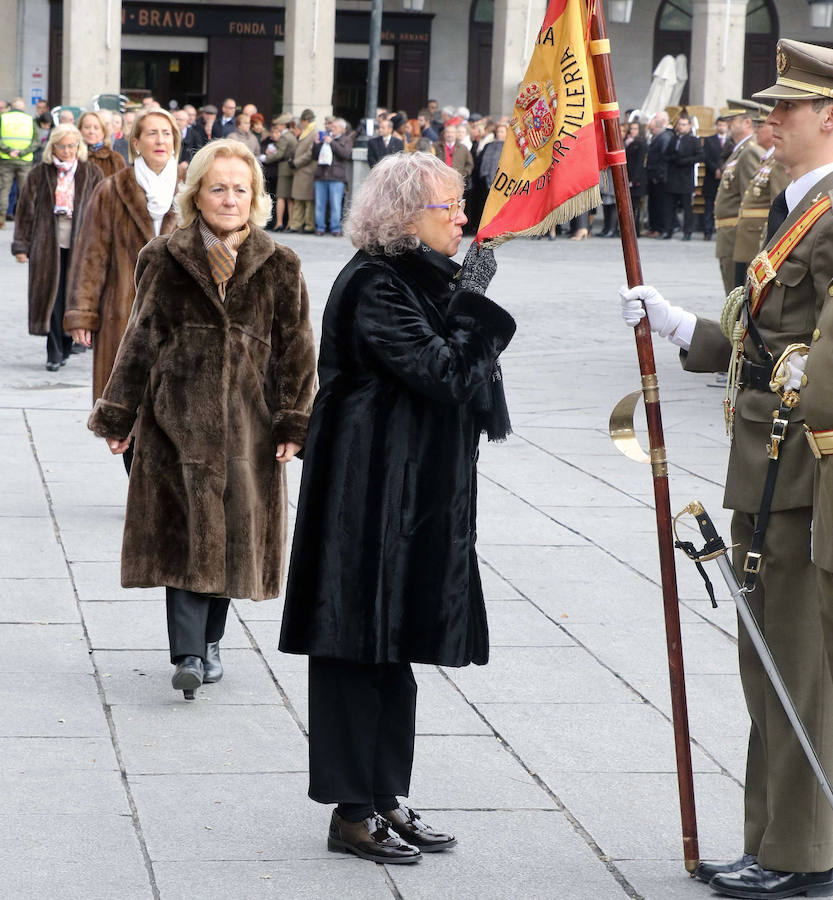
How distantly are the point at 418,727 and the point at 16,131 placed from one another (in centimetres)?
2093

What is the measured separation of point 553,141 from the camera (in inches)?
153

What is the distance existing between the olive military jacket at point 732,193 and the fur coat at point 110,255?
6.05 metres

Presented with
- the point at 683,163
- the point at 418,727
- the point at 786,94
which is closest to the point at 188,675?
the point at 418,727

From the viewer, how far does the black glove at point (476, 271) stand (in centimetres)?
391

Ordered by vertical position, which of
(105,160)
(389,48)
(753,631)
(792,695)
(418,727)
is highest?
(389,48)

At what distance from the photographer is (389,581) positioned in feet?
13.0

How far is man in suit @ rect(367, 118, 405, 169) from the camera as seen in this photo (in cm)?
2423

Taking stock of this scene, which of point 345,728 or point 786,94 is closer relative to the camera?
point 786,94

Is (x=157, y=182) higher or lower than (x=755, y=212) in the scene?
higher

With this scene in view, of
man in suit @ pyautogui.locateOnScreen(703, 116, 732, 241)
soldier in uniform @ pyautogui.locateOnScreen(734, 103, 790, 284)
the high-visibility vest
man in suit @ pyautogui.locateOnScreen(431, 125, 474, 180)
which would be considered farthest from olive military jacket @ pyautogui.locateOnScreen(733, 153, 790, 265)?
the high-visibility vest

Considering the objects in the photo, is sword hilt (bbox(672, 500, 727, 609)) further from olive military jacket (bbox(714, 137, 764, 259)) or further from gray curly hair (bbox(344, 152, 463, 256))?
olive military jacket (bbox(714, 137, 764, 259))

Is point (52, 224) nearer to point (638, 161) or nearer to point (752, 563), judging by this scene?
point (752, 563)

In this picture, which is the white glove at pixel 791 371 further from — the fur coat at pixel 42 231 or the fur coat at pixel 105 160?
the fur coat at pixel 105 160

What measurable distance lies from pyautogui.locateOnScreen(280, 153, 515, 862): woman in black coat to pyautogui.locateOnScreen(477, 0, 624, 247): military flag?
4.7 inches
